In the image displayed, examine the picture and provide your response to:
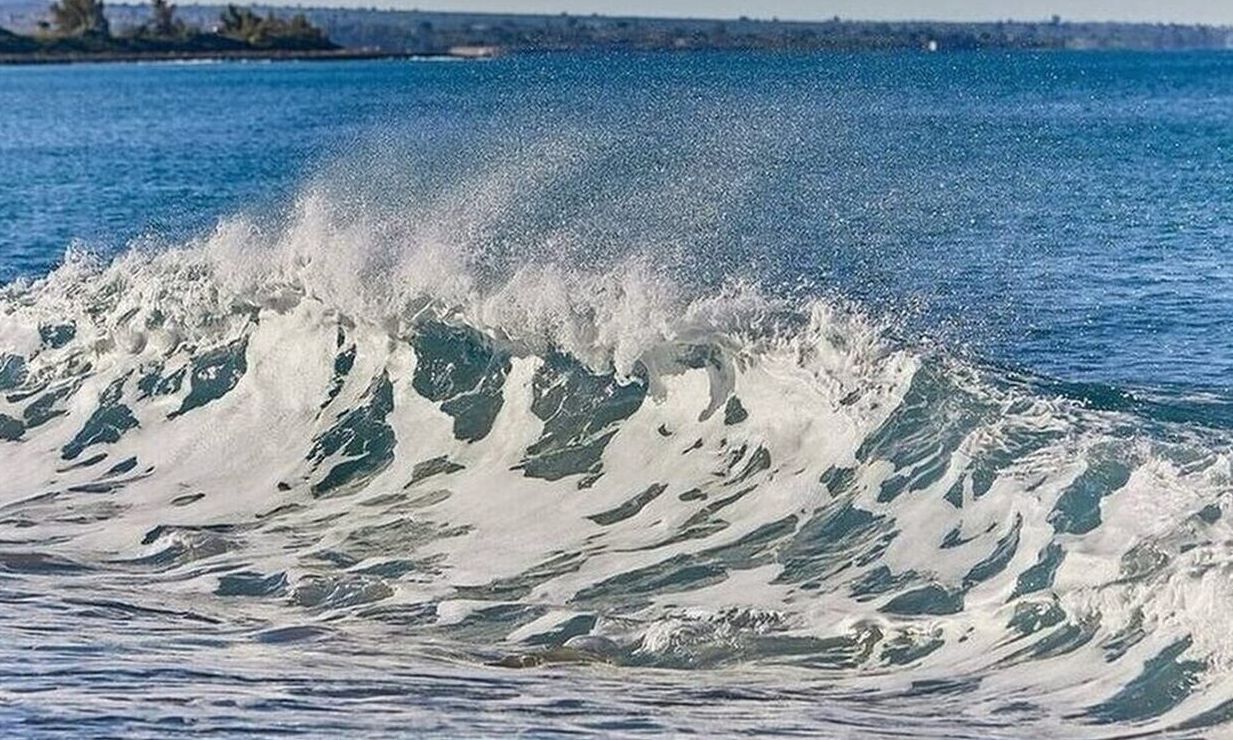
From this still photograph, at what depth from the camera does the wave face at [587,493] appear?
12.8 meters

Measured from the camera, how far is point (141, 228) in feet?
152

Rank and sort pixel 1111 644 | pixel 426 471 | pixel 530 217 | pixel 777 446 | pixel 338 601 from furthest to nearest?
pixel 530 217
pixel 426 471
pixel 777 446
pixel 338 601
pixel 1111 644

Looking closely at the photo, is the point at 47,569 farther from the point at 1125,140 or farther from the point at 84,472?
the point at 1125,140

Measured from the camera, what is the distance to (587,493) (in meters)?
17.7

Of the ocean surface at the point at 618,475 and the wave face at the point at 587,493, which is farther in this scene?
the wave face at the point at 587,493

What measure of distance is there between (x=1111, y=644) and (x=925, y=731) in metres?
1.52

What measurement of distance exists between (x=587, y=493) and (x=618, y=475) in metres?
0.42

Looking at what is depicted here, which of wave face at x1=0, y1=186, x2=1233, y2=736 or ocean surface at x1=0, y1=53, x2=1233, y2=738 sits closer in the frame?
ocean surface at x1=0, y1=53, x2=1233, y2=738

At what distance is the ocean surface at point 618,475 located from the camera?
12.2 meters

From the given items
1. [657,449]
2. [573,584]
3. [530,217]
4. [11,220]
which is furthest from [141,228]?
[573,584]

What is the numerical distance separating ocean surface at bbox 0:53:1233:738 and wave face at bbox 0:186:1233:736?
1.5 inches

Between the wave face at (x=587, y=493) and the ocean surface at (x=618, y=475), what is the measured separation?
0.13 feet

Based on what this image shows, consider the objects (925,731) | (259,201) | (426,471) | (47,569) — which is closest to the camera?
(925,731)

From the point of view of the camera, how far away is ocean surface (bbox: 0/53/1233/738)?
1216cm
